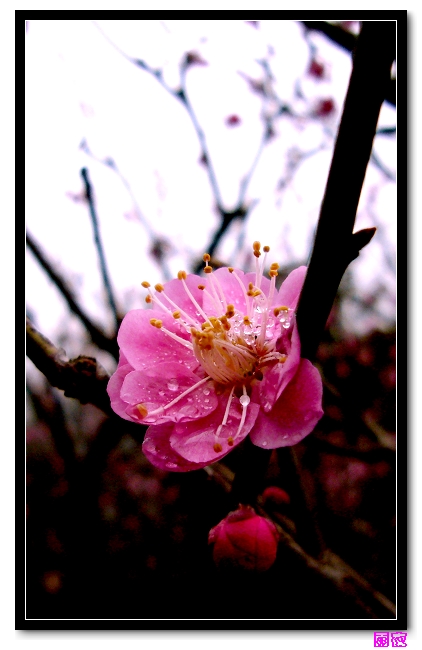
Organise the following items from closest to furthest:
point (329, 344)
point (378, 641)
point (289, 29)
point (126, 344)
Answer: point (126, 344) → point (378, 641) → point (289, 29) → point (329, 344)

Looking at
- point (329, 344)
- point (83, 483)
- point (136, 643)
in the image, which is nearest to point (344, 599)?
point (136, 643)

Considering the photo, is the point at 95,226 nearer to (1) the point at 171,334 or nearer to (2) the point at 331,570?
(1) the point at 171,334

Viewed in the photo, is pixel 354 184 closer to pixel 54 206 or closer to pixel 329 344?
pixel 54 206

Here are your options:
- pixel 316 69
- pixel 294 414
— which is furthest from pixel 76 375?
pixel 316 69

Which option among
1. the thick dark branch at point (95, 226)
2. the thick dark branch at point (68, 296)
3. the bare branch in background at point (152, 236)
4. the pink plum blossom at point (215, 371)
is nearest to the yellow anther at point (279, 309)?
the pink plum blossom at point (215, 371)

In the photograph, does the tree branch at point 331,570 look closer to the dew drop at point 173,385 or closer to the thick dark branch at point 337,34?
the dew drop at point 173,385
